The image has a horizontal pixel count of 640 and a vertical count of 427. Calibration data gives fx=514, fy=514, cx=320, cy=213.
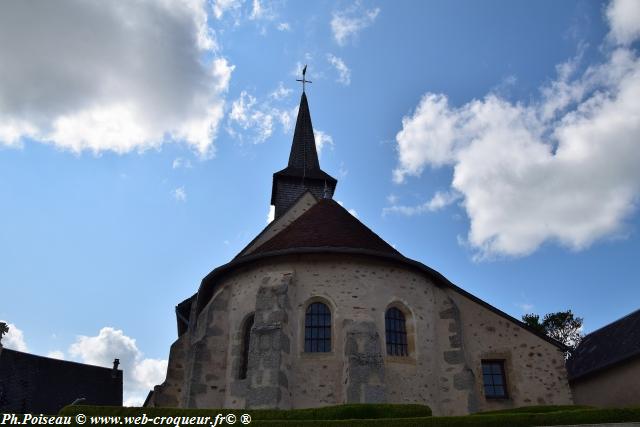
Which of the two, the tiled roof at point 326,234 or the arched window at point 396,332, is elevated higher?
the tiled roof at point 326,234

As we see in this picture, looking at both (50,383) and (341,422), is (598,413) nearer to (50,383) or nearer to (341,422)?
(341,422)

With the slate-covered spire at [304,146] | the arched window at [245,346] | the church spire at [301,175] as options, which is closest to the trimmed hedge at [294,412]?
the arched window at [245,346]

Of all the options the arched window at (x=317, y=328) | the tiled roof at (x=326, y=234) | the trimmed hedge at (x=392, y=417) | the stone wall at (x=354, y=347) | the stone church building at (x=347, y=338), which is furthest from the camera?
the tiled roof at (x=326, y=234)

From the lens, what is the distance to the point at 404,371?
1280 centimetres

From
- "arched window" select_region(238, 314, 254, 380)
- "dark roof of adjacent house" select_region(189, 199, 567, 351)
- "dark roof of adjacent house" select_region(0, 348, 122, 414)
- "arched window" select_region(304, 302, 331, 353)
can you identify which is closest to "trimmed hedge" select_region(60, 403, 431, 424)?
"arched window" select_region(304, 302, 331, 353)

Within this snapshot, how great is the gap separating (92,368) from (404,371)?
2123 centimetres

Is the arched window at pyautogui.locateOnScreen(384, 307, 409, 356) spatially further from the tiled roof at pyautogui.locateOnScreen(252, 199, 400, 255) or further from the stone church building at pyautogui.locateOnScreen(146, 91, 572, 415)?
the tiled roof at pyautogui.locateOnScreen(252, 199, 400, 255)

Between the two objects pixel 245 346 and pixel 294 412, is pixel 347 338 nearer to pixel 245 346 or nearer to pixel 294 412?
pixel 245 346

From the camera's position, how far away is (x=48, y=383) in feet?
80.0

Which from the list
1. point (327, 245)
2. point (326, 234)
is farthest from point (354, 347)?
point (326, 234)

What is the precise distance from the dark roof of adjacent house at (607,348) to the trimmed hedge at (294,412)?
9.84m

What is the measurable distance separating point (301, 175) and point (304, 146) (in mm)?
3614

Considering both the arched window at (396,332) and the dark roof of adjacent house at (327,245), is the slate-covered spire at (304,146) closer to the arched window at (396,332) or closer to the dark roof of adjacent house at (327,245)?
the dark roof of adjacent house at (327,245)

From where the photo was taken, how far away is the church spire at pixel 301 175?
24.7 m
